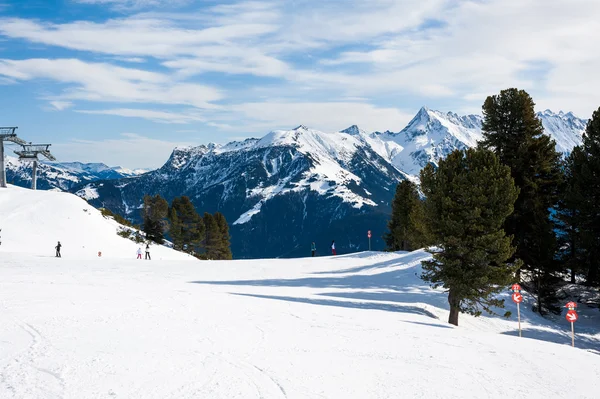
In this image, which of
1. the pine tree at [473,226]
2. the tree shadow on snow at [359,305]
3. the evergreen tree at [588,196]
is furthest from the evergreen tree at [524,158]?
the tree shadow on snow at [359,305]

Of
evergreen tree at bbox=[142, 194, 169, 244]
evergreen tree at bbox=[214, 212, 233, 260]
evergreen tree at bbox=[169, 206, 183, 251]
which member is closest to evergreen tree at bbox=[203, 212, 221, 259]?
evergreen tree at bbox=[214, 212, 233, 260]

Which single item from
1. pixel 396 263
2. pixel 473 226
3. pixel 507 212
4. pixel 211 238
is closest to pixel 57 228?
pixel 211 238

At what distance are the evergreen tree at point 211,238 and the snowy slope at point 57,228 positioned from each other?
66.4 feet

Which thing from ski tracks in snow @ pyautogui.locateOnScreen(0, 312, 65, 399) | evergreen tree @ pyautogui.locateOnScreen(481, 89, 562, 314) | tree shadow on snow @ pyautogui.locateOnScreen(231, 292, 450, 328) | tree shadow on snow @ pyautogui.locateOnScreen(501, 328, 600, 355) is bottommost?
tree shadow on snow @ pyautogui.locateOnScreen(501, 328, 600, 355)

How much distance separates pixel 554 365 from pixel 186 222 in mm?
71273

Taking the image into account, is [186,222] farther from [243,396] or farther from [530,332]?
[243,396]

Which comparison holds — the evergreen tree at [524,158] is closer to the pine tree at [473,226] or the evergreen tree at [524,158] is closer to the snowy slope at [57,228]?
the pine tree at [473,226]

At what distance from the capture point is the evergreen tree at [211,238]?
83188 mm

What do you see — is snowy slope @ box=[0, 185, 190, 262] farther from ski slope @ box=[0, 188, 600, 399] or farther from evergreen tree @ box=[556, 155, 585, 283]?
evergreen tree @ box=[556, 155, 585, 283]

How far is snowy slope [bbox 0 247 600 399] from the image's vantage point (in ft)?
32.6

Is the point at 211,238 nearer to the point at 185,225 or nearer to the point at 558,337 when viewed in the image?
the point at 185,225

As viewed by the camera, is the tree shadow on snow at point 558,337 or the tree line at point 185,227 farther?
the tree line at point 185,227

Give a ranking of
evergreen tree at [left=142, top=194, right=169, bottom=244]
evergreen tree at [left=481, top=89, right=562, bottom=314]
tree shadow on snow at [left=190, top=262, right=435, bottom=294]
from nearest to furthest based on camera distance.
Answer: tree shadow on snow at [left=190, top=262, right=435, bottom=294] → evergreen tree at [left=481, top=89, right=562, bottom=314] → evergreen tree at [left=142, top=194, right=169, bottom=244]

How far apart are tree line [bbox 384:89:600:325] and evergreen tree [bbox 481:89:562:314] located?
8cm
